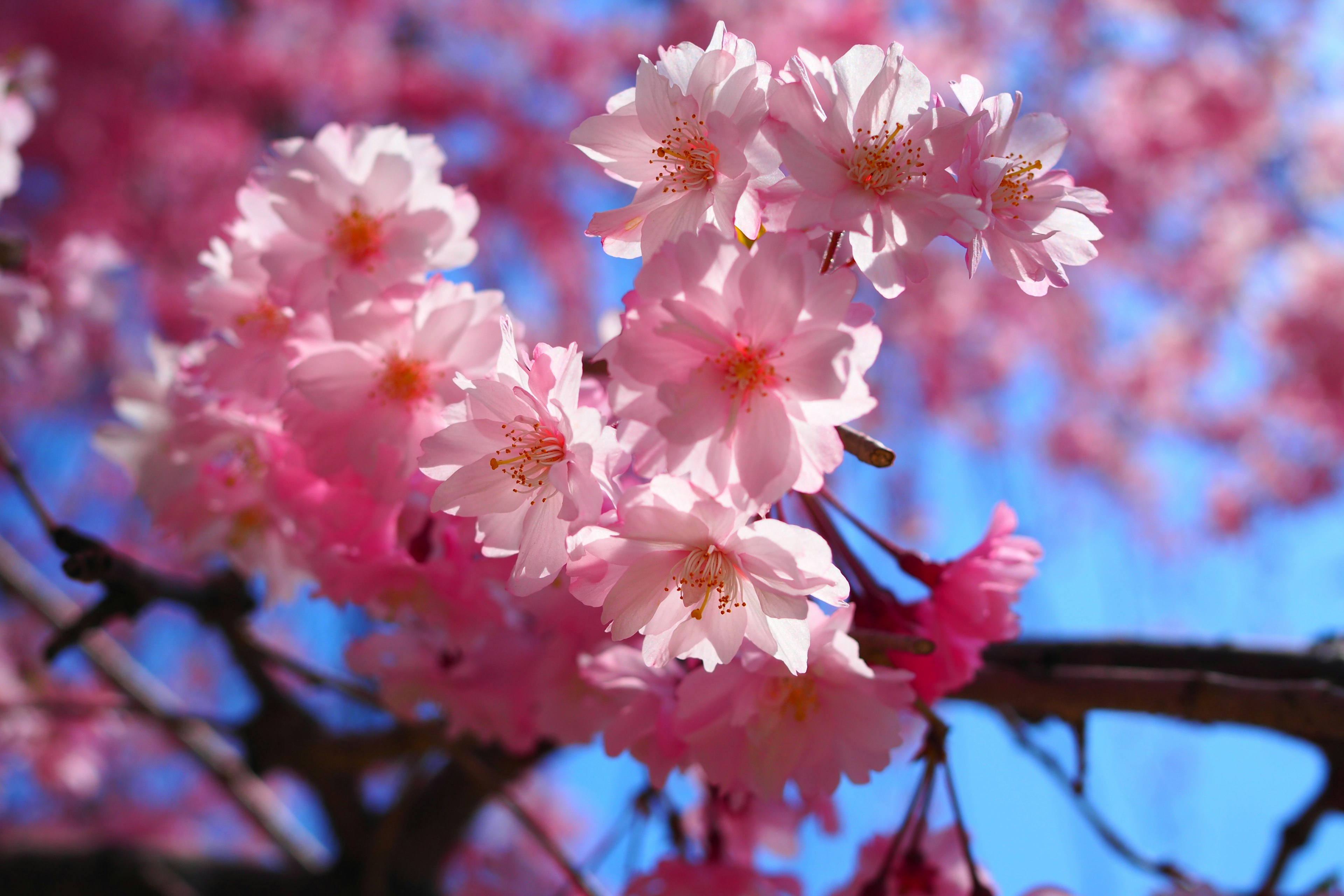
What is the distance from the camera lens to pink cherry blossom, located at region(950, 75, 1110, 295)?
0.72 m

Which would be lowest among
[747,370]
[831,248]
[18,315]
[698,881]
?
[698,881]

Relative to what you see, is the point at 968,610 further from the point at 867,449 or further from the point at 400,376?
the point at 400,376

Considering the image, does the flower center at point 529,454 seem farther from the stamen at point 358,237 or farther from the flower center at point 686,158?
the stamen at point 358,237

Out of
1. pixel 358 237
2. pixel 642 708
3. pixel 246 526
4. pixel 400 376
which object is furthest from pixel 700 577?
pixel 246 526

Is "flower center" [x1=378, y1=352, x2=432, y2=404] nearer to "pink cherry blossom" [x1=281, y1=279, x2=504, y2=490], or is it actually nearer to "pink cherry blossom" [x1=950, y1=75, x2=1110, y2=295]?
"pink cherry blossom" [x1=281, y1=279, x2=504, y2=490]

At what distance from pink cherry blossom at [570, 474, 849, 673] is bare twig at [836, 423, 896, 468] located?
2.9 inches

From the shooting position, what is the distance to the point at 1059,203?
29.9 inches

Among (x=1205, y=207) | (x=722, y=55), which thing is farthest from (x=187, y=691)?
(x=1205, y=207)

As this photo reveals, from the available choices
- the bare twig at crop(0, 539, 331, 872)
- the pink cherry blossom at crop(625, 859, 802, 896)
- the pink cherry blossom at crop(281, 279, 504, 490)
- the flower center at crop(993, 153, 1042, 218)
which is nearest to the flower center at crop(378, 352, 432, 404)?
the pink cherry blossom at crop(281, 279, 504, 490)

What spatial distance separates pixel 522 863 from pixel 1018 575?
1.85m

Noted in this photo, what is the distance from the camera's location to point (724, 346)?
67cm

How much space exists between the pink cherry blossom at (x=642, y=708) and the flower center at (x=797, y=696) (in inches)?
4.6

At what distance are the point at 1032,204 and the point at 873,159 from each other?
7.0 inches

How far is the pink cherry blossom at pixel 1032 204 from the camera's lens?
72 cm
